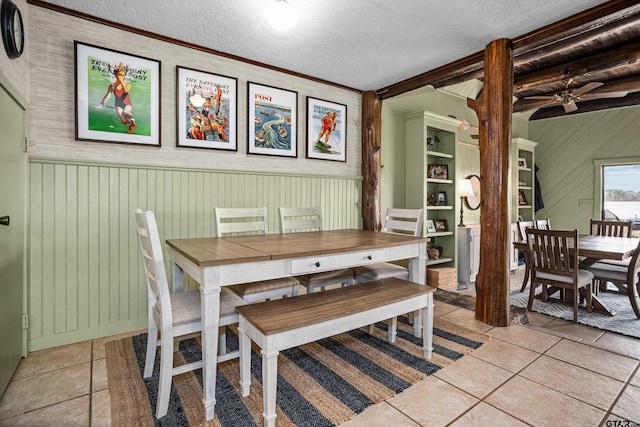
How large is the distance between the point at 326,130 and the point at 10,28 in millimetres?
2768

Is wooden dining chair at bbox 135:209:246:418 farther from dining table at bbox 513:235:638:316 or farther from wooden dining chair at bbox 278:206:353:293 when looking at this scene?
dining table at bbox 513:235:638:316

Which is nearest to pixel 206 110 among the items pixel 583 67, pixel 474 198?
A: pixel 474 198

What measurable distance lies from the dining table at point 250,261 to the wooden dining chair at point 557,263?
1.53m

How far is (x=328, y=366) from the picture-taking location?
7.06 feet

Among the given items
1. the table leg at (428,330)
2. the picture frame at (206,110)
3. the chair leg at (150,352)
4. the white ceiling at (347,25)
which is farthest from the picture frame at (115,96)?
the table leg at (428,330)

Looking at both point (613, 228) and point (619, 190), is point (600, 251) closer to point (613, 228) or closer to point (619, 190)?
point (613, 228)

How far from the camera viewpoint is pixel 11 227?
6.38ft

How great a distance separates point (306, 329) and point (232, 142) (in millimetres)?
2178

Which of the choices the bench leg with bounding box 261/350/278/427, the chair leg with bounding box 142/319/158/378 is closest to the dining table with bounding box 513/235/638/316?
the bench leg with bounding box 261/350/278/427

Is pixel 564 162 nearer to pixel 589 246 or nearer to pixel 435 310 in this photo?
pixel 589 246

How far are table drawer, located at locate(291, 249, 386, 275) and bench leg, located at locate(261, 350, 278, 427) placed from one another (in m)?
0.51

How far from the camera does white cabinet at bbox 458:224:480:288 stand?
458cm

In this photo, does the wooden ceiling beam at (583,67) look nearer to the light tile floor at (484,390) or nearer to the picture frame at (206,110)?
the light tile floor at (484,390)

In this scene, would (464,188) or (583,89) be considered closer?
(583,89)
